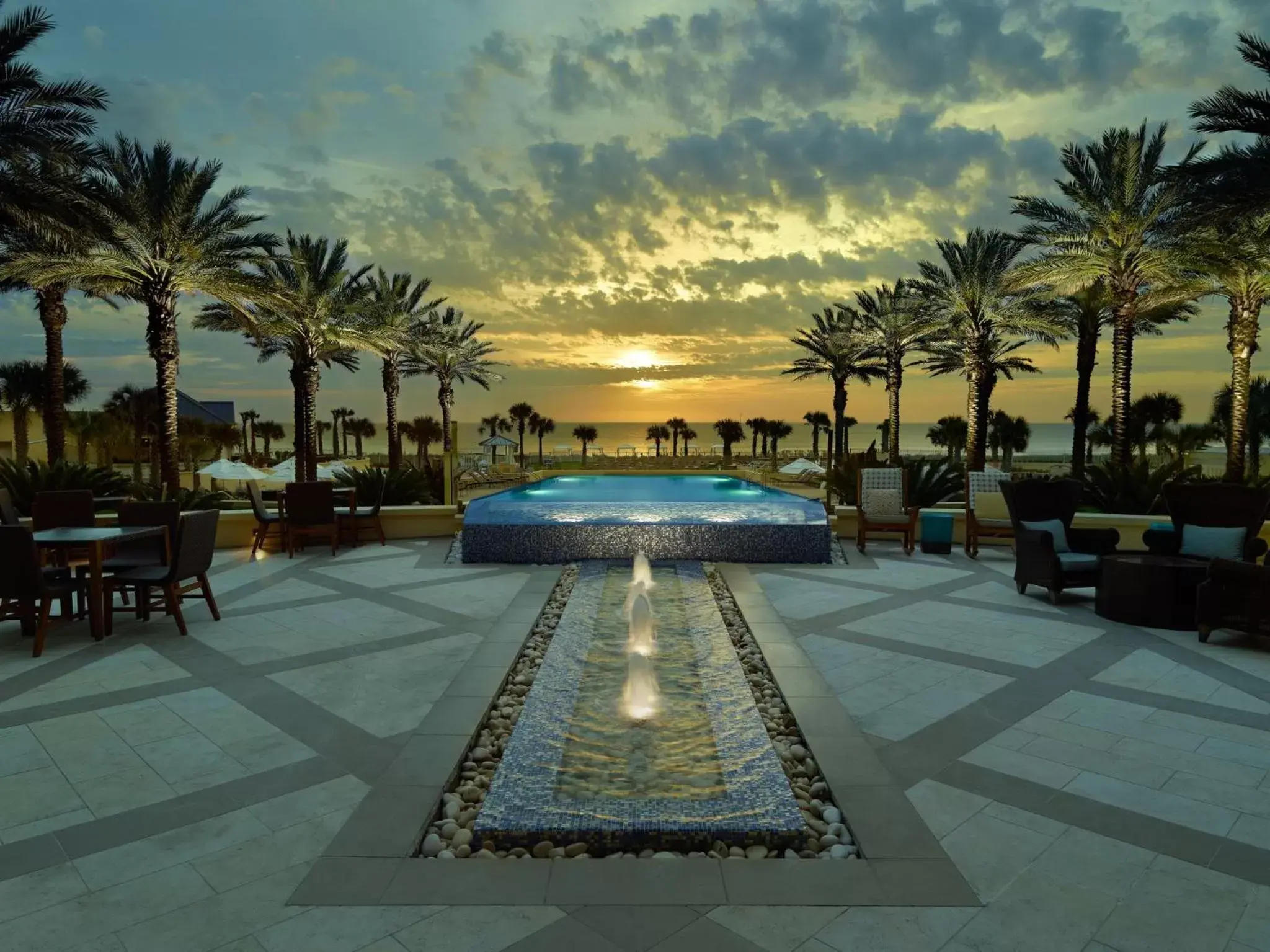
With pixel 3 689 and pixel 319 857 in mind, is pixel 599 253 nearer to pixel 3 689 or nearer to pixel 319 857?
pixel 3 689

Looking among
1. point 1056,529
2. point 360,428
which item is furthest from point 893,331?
point 360,428

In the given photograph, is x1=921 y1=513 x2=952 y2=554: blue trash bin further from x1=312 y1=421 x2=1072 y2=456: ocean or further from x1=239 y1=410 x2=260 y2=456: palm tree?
x1=312 y1=421 x2=1072 y2=456: ocean

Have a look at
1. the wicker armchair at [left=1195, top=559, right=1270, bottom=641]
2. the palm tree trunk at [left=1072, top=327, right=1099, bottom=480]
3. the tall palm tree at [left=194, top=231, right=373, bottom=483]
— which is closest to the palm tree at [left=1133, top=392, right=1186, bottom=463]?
the palm tree trunk at [left=1072, top=327, right=1099, bottom=480]

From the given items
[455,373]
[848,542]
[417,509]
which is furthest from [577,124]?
[455,373]

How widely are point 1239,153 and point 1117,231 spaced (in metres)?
4.79

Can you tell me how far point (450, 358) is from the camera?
30.4 m

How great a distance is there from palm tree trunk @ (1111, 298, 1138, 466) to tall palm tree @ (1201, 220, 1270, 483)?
1.62m

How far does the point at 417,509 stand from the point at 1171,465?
12.3 meters

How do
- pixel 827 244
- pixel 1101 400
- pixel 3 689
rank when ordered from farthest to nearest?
pixel 1101 400, pixel 827 244, pixel 3 689

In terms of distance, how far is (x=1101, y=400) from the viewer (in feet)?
169

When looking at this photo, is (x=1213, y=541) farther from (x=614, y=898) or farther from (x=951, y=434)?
(x=951, y=434)

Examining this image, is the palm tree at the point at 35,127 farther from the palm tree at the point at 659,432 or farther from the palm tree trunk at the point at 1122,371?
the palm tree at the point at 659,432

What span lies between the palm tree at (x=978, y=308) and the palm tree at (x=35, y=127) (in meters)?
19.4

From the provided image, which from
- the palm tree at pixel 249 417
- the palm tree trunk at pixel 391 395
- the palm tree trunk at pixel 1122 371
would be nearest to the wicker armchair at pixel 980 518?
the palm tree trunk at pixel 1122 371
